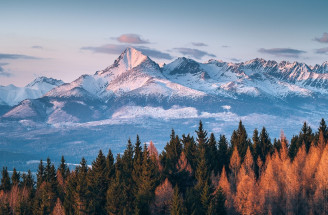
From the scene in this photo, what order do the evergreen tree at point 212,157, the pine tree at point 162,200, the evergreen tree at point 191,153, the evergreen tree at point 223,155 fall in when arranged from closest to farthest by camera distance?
1. the pine tree at point 162,200
2. the evergreen tree at point 212,157
3. the evergreen tree at point 191,153
4. the evergreen tree at point 223,155

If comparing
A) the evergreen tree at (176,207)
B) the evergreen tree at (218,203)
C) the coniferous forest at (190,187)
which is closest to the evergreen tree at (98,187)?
the coniferous forest at (190,187)

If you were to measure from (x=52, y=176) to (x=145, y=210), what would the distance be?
39.4 m

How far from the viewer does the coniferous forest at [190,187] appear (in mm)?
105438

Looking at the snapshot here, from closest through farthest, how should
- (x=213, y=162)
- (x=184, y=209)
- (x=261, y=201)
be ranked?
(x=184, y=209) → (x=261, y=201) → (x=213, y=162)

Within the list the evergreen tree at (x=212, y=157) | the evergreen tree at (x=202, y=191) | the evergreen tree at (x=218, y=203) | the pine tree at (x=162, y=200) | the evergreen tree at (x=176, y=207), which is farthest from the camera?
the evergreen tree at (x=212, y=157)

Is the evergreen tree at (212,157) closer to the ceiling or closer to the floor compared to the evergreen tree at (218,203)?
closer to the ceiling

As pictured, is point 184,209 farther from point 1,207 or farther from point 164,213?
point 1,207

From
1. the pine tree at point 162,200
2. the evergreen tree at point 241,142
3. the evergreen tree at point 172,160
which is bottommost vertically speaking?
the pine tree at point 162,200

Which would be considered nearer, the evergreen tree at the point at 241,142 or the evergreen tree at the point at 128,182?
the evergreen tree at the point at 128,182

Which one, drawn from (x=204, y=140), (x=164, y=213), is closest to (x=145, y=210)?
(x=164, y=213)

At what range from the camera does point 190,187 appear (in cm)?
11862

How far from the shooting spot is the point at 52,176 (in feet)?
450

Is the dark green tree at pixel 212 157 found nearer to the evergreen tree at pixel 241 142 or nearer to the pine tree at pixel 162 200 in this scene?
the evergreen tree at pixel 241 142

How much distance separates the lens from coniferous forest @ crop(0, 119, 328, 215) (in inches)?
4151
